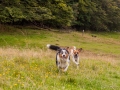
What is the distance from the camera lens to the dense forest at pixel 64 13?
2502 centimetres

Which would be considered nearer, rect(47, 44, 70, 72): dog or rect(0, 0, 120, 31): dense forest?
rect(47, 44, 70, 72): dog

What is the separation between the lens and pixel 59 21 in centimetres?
3456

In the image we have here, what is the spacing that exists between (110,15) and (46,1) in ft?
93.2

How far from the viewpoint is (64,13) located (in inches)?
1375

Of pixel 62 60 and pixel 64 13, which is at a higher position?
pixel 64 13

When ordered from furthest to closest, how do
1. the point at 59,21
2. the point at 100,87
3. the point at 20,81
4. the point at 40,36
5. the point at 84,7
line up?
1. the point at 84,7
2. the point at 59,21
3. the point at 40,36
4. the point at 100,87
5. the point at 20,81

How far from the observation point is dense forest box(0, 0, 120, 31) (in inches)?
985

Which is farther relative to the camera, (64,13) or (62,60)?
(64,13)

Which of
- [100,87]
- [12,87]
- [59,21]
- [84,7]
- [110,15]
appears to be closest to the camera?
[12,87]

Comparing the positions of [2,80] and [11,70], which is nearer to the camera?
[2,80]

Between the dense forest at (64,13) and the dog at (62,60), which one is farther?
the dense forest at (64,13)

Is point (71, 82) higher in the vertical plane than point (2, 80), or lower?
lower

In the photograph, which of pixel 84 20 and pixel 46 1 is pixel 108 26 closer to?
pixel 84 20

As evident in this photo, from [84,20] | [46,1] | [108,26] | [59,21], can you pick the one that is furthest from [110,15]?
[46,1]
